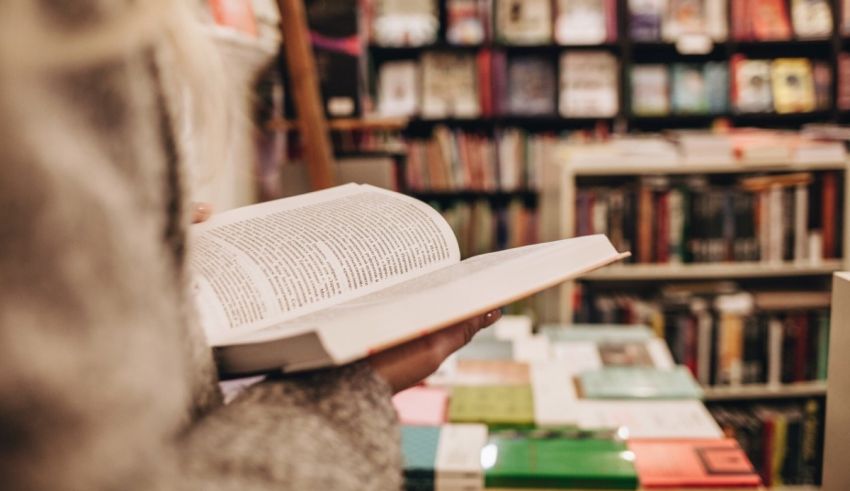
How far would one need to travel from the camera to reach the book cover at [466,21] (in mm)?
3148

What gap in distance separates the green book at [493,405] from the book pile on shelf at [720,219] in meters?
1.09

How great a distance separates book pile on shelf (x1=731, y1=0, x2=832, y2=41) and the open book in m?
2.92

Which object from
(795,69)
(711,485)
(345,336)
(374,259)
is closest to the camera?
(345,336)

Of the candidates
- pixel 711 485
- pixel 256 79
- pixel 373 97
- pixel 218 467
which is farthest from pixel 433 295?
pixel 373 97

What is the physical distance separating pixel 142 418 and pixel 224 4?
164cm

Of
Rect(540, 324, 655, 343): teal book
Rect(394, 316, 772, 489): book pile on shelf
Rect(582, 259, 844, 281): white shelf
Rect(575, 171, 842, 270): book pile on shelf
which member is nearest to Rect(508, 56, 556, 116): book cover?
Rect(575, 171, 842, 270): book pile on shelf

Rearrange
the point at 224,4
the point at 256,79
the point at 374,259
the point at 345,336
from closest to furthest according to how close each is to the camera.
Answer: the point at 345,336 < the point at 374,259 < the point at 224,4 < the point at 256,79

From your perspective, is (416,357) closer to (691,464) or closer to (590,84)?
(691,464)

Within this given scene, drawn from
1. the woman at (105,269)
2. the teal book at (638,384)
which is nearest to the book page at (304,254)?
the woman at (105,269)

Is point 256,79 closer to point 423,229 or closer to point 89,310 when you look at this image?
point 423,229

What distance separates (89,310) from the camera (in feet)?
0.91

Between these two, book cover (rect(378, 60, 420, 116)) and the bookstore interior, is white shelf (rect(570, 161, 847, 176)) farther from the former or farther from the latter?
book cover (rect(378, 60, 420, 116))

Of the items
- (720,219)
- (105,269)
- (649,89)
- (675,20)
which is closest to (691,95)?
(649,89)

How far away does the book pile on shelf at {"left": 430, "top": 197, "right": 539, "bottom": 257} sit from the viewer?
3.21 meters
